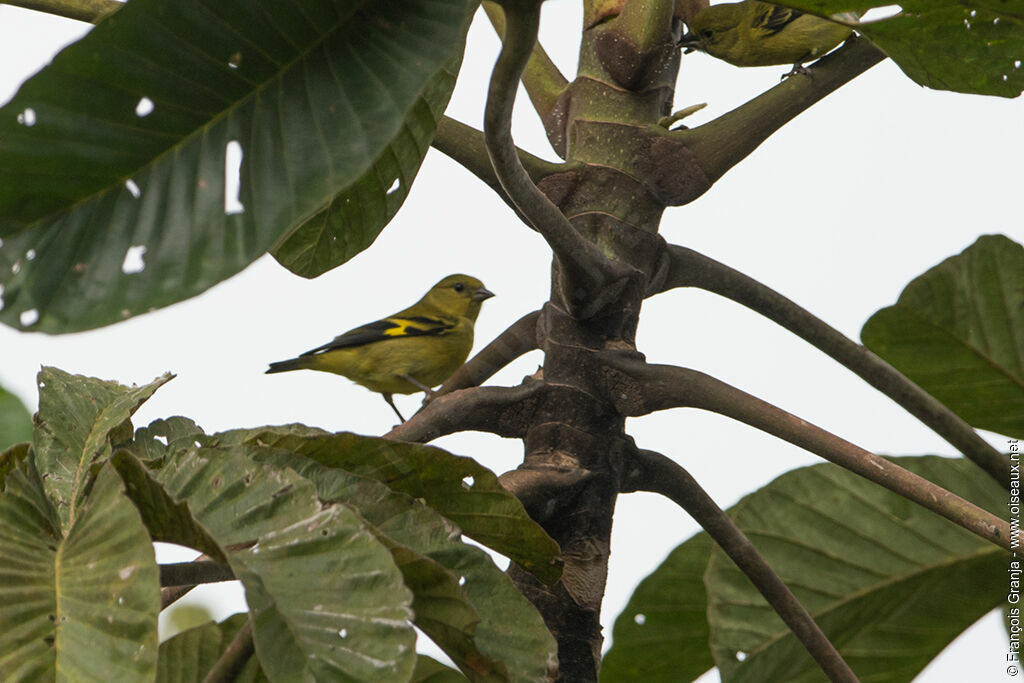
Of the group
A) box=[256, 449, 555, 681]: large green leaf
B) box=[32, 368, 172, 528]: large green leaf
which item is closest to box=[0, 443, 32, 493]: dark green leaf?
box=[32, 368, 172, 528]: large green leaf

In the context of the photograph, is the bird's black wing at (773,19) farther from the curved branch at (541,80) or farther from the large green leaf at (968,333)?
the large green leaf at (968,333)

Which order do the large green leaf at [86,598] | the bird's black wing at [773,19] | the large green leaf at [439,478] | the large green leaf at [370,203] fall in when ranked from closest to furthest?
the large green leaf at [86,598]
the large green leaf at [439,478]
the large green leaf at [370,203]
the bird's black wing at [773,19]

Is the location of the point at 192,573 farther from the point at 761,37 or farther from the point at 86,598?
the point at 761,37

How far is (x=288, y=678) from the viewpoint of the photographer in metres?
0.93

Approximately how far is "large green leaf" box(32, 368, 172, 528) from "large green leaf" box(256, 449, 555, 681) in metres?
0.26

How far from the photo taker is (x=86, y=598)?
0.98 meters

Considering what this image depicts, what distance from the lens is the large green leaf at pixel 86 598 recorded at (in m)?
0.92

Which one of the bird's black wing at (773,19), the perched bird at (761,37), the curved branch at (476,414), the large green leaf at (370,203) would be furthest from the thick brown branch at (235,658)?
the bird's black wing at (773,19)

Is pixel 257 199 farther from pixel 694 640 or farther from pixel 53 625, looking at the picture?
pixel 694 640

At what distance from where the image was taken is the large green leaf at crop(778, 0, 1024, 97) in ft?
4.43

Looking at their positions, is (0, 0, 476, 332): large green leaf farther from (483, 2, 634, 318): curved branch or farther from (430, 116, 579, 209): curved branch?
(430, 116, 579, 209): curved branch

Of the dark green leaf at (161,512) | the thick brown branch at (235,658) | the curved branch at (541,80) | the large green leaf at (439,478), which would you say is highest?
the curved branch at (541,80)

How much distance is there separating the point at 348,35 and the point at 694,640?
1557 millimetres

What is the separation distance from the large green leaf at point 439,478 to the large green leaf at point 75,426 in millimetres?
160
